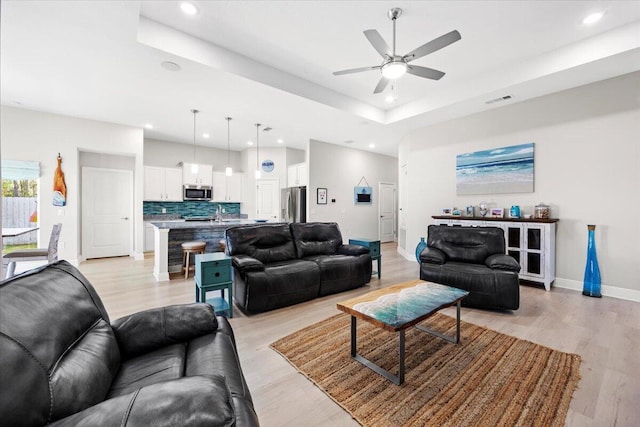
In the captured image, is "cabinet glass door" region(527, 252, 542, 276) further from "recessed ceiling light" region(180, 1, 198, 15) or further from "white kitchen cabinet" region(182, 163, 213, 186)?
"white kitchen cabinet" region(182, 163, 213, 186)

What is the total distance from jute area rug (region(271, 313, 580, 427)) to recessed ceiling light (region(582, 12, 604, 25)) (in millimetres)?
3399

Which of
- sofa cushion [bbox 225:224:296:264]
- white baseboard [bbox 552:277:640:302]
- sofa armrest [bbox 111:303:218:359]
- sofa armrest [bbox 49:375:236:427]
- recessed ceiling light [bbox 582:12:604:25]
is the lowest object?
white baseboard [bbox 552:277:640:302]

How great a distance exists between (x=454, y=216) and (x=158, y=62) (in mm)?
5044

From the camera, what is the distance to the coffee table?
1.92m

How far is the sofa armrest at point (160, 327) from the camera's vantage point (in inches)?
57.6

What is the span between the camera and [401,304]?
7.39 feet

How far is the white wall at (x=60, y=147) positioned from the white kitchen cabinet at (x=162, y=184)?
1063 mm

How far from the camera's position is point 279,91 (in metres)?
4.08

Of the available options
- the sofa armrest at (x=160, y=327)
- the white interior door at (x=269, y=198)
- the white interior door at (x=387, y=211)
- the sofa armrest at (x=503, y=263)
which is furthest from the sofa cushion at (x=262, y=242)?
the white interior door at (x=387, y=211)

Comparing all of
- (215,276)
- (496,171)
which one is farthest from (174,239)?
(496,171)

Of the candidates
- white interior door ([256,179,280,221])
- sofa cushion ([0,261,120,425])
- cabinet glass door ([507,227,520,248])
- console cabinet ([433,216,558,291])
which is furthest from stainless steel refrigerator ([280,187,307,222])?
sofa cushion ([0,261,120,425])

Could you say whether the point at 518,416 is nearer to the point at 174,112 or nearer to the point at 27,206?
the point at 174,112

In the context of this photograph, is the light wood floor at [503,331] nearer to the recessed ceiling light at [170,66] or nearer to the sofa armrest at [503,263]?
the sofa armrest at [503,263]

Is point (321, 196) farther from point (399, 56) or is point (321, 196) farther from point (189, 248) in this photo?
point (399, 56)
